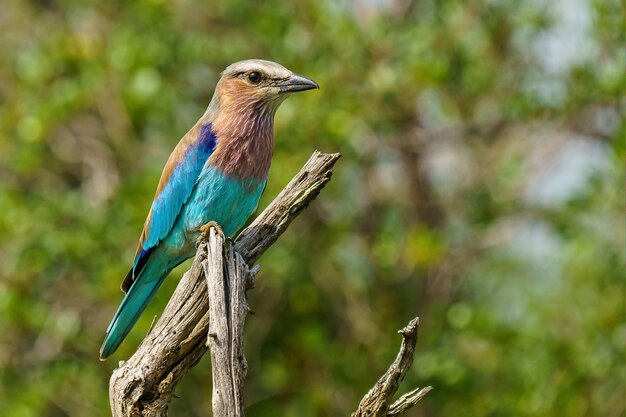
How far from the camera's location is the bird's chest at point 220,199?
4477 millimetres

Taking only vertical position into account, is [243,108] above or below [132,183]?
below

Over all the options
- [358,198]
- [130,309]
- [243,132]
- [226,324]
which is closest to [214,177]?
[243,132]

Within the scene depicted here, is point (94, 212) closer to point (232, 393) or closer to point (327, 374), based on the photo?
point (327, 374)

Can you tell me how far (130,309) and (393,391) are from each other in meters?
1.67

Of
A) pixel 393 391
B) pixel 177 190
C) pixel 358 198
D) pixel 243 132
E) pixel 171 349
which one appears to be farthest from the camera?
pixel 358 198

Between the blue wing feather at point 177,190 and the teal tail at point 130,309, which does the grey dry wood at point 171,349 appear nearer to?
the teal tail at point 130,309

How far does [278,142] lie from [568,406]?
99.0 inches

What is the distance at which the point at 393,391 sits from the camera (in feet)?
10.9

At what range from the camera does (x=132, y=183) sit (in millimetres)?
6680

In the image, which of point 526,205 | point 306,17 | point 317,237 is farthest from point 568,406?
point 306,17

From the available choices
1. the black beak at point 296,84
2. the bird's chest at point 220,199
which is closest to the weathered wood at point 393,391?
the bird's chest at point 220,199

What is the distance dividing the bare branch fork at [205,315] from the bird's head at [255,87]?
0.91m

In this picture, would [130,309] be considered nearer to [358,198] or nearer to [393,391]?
[393,391]

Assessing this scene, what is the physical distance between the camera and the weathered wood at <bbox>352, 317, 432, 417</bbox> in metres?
3.24
